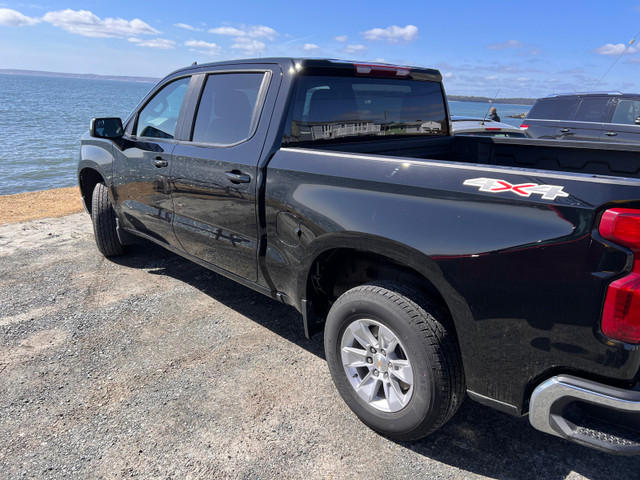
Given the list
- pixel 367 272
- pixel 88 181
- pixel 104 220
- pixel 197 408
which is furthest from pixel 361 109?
pixel 88 181

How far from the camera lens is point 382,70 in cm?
337

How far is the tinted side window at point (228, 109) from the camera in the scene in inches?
124

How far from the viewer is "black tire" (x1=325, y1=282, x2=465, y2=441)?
2.21 m

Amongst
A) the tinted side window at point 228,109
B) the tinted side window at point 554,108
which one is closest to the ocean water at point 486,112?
the tinted side window at point 554,108

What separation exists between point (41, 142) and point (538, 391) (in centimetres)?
3071

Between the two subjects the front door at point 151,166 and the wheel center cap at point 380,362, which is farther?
the front door at point 151,166

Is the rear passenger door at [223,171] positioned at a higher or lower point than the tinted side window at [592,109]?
→ lower

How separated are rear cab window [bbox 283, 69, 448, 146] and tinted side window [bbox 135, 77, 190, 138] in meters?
1.28

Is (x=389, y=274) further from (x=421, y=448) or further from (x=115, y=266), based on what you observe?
(x=115, y=266)

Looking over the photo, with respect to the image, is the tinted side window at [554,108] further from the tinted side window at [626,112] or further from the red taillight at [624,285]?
the red taillight at [624,285]

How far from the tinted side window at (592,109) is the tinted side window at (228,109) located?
28.4ft

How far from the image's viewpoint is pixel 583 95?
31.4 ft

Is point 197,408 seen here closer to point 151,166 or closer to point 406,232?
point 406,232

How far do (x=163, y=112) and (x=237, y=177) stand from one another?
1.43m
